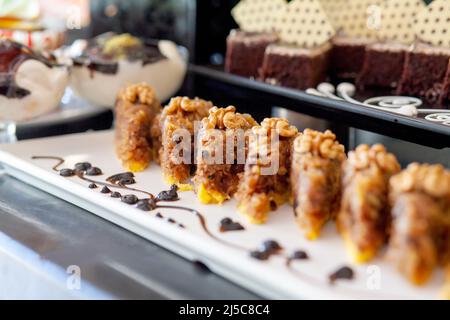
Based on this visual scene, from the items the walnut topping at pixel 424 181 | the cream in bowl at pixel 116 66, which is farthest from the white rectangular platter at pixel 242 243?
the cream in bowl at pixel 116 66

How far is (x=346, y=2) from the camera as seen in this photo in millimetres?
2445

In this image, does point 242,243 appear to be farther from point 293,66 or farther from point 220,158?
point 293,66

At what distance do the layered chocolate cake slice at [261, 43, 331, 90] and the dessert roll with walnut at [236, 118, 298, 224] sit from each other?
77 cm

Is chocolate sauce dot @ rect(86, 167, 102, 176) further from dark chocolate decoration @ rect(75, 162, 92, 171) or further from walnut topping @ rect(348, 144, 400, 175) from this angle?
walnut topping @ rect(348, 144, 400, 175)

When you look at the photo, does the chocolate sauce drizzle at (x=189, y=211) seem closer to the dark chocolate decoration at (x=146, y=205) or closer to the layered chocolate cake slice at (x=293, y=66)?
the dark chocolate decoration at (x=146, y=205)

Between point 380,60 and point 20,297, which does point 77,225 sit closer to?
point 20,297

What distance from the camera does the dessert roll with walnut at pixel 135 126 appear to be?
176cm

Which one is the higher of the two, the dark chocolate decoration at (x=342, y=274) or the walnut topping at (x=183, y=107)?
the walnut topping at (x=183, y=107)

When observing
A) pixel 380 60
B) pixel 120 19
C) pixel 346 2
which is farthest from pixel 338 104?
pixel 120 19

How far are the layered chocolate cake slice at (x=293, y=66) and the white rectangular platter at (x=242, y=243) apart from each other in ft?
2.28

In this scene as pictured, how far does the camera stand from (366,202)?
1156 mm

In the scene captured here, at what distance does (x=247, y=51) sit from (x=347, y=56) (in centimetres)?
41

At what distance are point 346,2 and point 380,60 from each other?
1.36 ft

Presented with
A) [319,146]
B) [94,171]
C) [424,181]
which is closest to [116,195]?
[94,171]
